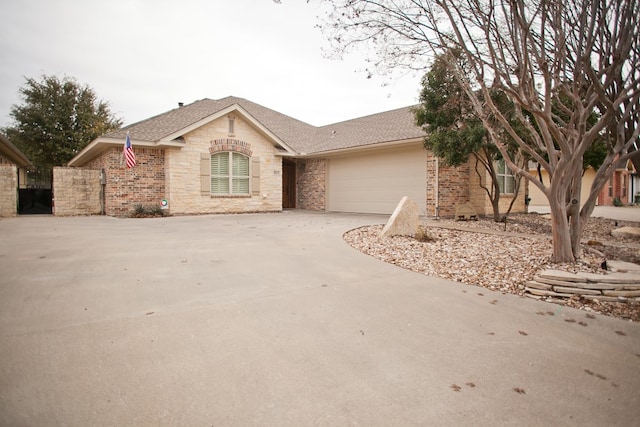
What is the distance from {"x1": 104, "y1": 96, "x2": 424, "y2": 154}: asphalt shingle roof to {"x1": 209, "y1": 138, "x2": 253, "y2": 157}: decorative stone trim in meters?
1.13

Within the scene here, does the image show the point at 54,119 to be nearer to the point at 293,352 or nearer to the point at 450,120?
the point at 450,120

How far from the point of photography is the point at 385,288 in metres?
4.39

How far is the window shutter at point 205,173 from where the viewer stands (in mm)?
14055

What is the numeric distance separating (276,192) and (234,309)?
12.8 metres

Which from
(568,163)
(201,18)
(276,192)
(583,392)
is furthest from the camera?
(276,192)

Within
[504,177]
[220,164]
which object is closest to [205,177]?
[220,164]

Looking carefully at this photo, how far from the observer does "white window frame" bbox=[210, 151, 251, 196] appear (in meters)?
14.5

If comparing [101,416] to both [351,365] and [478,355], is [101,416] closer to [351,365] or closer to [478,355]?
[351,365]

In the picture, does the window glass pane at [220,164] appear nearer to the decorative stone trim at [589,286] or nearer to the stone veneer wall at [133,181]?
the stone veneer wall at [133,181]

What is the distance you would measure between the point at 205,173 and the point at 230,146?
5.19 ft

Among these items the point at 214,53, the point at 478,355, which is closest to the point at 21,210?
the point at 214,53

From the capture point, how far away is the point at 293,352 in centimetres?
268

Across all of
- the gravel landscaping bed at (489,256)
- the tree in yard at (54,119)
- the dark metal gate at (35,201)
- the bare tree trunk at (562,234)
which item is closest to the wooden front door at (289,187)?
the gravel landscaping bed at (489,256)

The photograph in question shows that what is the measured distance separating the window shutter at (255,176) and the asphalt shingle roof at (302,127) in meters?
1.91
